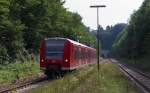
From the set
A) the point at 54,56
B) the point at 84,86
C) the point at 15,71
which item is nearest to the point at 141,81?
the point at 54,56

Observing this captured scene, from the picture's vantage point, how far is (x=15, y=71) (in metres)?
44.3

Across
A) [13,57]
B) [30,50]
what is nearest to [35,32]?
[30,50]

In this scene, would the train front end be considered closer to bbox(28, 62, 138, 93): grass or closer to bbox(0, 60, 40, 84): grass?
bbox(0, 60, 40, 84): grass

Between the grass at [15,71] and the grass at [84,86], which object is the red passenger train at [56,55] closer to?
the grass at [15,71]

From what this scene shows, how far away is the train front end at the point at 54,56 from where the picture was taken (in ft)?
130

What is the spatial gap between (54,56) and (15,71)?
573 centimetres

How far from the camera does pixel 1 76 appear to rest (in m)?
39.2

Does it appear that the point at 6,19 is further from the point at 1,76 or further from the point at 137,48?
the point at 137,48

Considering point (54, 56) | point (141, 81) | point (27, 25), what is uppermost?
point (27, 25)

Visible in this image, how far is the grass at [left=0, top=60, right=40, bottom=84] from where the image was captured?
39.2 m

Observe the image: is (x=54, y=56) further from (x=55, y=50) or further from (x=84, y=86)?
(x=84, y=86)

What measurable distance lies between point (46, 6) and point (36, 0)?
3.63 meters

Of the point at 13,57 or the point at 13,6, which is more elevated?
the point at 13,6

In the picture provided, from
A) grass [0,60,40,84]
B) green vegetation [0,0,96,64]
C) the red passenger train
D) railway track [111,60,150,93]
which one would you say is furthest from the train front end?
green vegetation [0,0,96,64]
